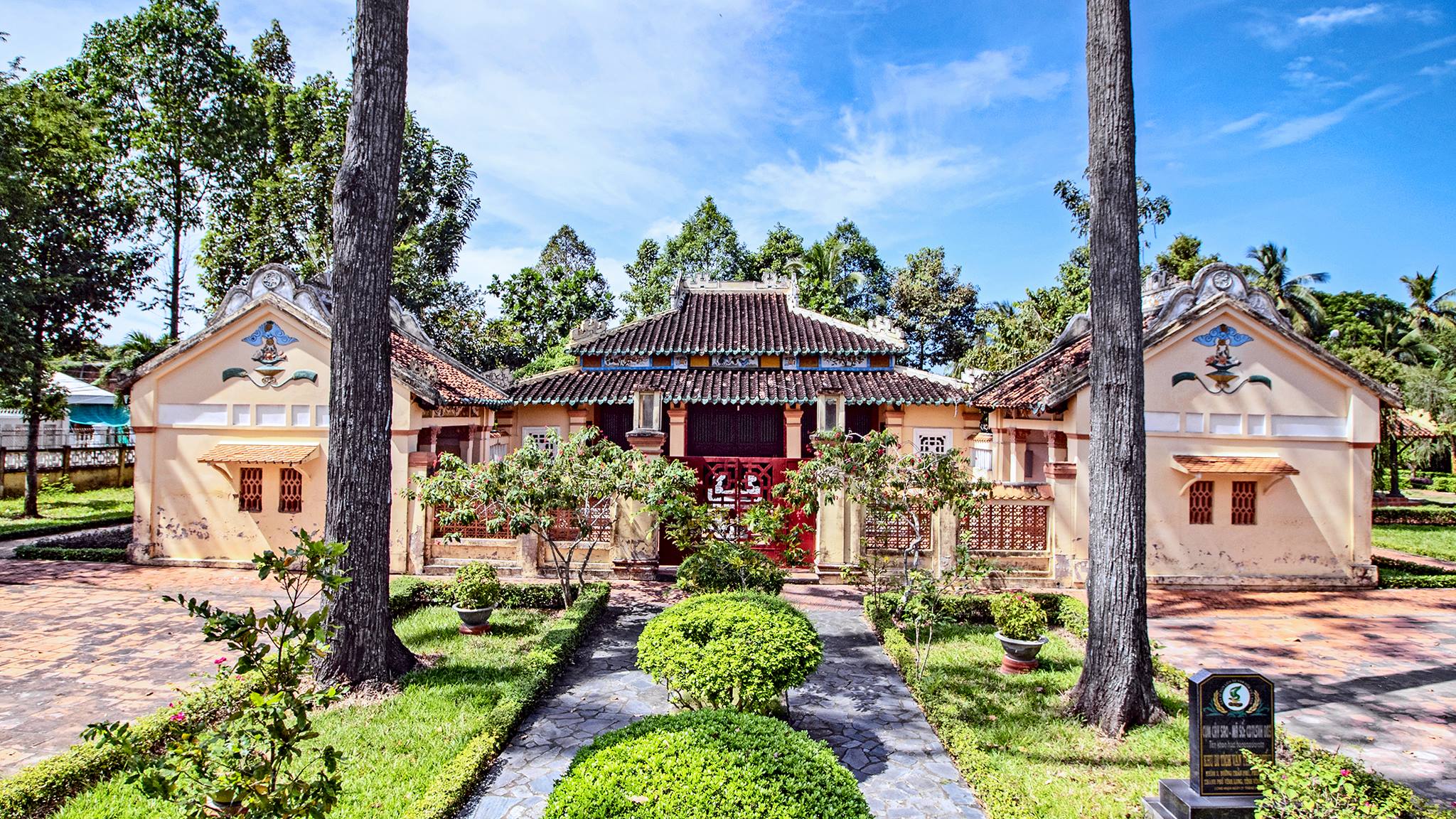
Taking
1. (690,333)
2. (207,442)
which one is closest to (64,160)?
(207,442)

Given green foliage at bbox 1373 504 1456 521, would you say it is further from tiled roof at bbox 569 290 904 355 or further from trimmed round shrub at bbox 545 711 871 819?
trimmed round shrub at bbox 545 711 871 819

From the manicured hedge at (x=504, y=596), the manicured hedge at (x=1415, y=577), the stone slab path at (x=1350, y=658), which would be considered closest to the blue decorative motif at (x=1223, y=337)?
the stone slab path at (x=1350, y=658)

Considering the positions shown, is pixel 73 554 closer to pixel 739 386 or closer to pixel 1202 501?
pixel 739 386

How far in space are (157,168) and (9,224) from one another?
872 centimetres

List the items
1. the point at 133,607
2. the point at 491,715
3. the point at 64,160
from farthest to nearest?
the point at 64,160 → the point at 133,607 → the point at 491,715

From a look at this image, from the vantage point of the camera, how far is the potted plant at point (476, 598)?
876 cm

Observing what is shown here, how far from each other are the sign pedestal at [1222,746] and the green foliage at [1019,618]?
8.83 feet

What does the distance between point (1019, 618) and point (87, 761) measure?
815 centimetres

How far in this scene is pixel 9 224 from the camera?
14.6m

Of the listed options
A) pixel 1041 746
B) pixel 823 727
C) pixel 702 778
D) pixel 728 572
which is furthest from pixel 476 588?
pixel 1041 746

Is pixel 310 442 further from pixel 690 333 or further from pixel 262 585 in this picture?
pixel 690 333

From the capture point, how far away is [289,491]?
1260cm

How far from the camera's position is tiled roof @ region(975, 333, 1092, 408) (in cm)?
1205

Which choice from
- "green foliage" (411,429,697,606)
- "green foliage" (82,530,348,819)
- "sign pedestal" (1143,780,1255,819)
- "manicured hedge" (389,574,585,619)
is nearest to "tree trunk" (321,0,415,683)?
"green foliage" (411,429,697,606)
